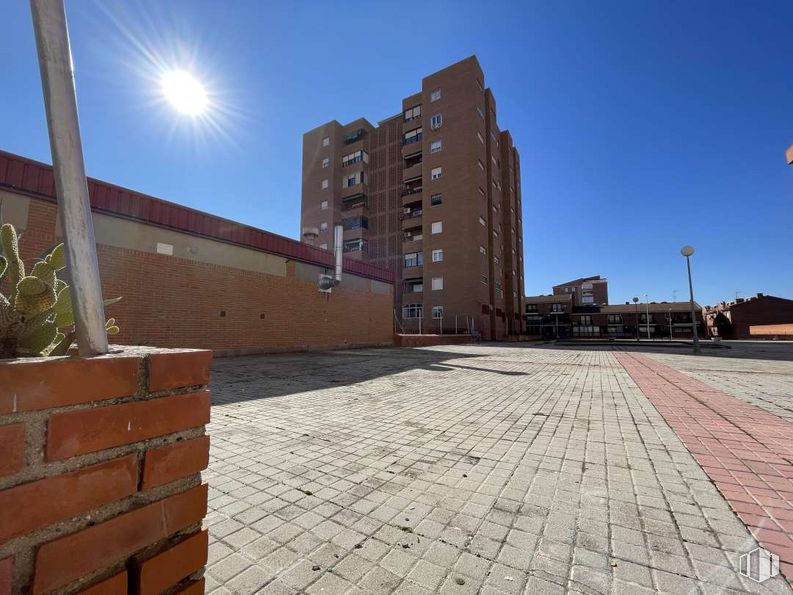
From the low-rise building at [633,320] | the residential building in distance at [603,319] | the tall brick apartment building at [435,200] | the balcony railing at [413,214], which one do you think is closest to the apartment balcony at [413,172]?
the tall brick apartment building at [435,200]

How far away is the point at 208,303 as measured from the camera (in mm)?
11938

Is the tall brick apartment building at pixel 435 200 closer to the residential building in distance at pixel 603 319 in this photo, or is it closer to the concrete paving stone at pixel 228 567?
the residential building in distance at pixel 603 319

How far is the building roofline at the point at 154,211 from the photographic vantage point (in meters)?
8.40

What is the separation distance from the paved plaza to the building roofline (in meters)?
7.76

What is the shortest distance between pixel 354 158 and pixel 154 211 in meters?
38.3

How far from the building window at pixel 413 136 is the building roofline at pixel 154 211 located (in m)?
29.9

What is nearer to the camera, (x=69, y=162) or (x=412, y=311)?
(x=69, y=162)

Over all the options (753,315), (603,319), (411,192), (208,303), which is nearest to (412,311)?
(411,192)

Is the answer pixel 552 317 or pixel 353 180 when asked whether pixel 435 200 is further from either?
pixel 552 317

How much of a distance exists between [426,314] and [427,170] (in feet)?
51.1

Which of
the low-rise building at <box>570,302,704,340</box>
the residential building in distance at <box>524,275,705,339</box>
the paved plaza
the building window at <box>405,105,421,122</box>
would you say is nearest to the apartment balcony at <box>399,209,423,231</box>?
the building window at <box>405,105,421,122</box>

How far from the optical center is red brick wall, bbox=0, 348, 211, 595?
0.77 meters

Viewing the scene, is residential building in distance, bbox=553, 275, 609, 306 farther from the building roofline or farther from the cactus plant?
the cactus plant

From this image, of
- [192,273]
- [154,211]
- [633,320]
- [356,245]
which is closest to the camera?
[154,211]
